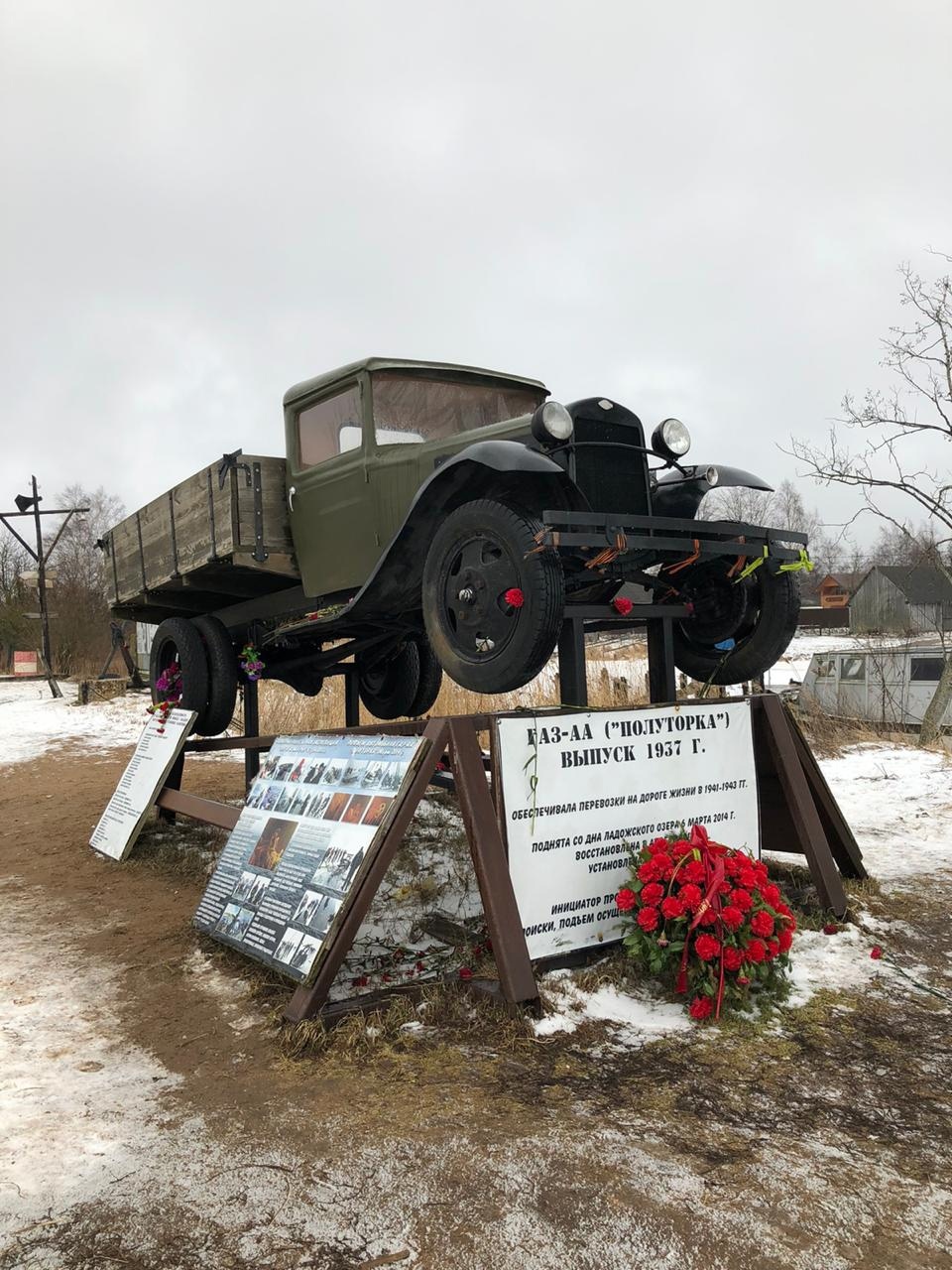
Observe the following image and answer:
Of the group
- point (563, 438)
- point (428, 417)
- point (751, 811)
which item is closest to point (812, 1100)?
point (751, 811)

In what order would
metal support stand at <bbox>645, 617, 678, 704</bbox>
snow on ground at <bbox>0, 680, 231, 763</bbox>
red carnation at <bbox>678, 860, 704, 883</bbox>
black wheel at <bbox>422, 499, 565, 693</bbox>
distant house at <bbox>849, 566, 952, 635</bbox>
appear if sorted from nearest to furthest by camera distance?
1. red carnation at <bbox>678, 860, 704, 883</bbox>
2. black wheel at <bbox>422, 499, 565, 693</bbox>
3. metal support stand at <bbox>645, 617, 678, 704</bbox>
4. snow on ground at <bbox>0, 680, 231, 763</bbox>
5. distant house at <bbox>849, 566, 952, 635</bbox>

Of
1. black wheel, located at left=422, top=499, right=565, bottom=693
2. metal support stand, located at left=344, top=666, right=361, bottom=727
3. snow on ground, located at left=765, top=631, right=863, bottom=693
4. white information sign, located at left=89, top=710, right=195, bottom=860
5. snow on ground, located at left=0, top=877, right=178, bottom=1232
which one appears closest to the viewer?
snow on ground, located at left=0, top=877, right=178, bottom=1232

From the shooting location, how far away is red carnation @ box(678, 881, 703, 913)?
3.19 metres

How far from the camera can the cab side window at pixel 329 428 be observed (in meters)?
5.04

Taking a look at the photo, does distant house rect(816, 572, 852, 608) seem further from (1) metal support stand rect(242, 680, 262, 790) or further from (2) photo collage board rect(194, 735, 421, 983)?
(2) photo collage board rect(194, 735, 421, 983)

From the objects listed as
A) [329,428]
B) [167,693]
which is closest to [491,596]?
[329,428]

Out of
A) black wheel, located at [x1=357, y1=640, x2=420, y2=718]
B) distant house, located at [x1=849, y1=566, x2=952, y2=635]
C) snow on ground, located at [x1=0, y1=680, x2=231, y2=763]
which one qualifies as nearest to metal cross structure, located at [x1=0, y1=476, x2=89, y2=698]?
snow on ground, located at [x1=0, y1=680, x2=231, y2=763]

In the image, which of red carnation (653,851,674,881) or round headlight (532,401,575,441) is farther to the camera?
round headlight (532,401,575,441)

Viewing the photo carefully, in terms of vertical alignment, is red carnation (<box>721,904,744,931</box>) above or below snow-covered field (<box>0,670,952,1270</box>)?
above

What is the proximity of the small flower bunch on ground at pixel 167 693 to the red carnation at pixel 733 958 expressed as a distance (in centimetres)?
445

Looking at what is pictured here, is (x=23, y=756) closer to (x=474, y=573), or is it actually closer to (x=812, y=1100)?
(x=474, y=573)

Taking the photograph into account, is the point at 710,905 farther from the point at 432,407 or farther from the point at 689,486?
the point at 432,407

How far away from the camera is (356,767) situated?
3.62 m

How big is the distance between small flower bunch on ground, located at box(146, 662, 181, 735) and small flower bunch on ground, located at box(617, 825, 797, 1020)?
13.5 ft
